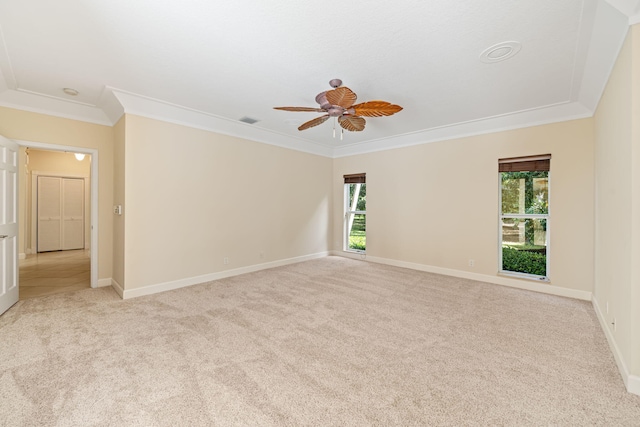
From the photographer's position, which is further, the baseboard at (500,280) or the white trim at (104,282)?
the white trim at (104,282)

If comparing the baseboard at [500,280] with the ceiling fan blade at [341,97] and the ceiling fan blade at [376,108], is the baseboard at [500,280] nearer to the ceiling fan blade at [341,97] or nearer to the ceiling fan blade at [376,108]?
the ceiling fan blade at [376,108]

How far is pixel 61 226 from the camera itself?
23.5ft

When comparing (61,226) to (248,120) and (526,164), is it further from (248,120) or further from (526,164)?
(526,164)

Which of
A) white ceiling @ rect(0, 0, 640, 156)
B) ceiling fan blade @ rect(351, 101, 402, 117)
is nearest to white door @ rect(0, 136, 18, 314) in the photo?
white ceiling @ rect(0, 0, 640, 156)

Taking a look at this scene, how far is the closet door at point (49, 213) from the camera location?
6.87m

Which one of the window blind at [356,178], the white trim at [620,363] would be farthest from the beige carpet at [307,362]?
the window blind at [356,178]

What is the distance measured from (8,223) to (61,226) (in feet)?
16.3

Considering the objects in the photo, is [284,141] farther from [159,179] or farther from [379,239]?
[379,239]

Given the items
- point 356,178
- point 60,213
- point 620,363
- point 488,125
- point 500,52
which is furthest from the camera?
point 60,213

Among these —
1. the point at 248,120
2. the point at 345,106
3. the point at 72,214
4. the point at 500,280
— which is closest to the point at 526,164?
the point at 500,280

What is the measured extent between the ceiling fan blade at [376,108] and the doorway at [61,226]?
394 centimetres

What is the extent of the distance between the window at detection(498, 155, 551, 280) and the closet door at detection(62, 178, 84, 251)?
10053 millimetres

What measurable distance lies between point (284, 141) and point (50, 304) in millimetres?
4277

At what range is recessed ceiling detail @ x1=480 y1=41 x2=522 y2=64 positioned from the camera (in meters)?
2.41
